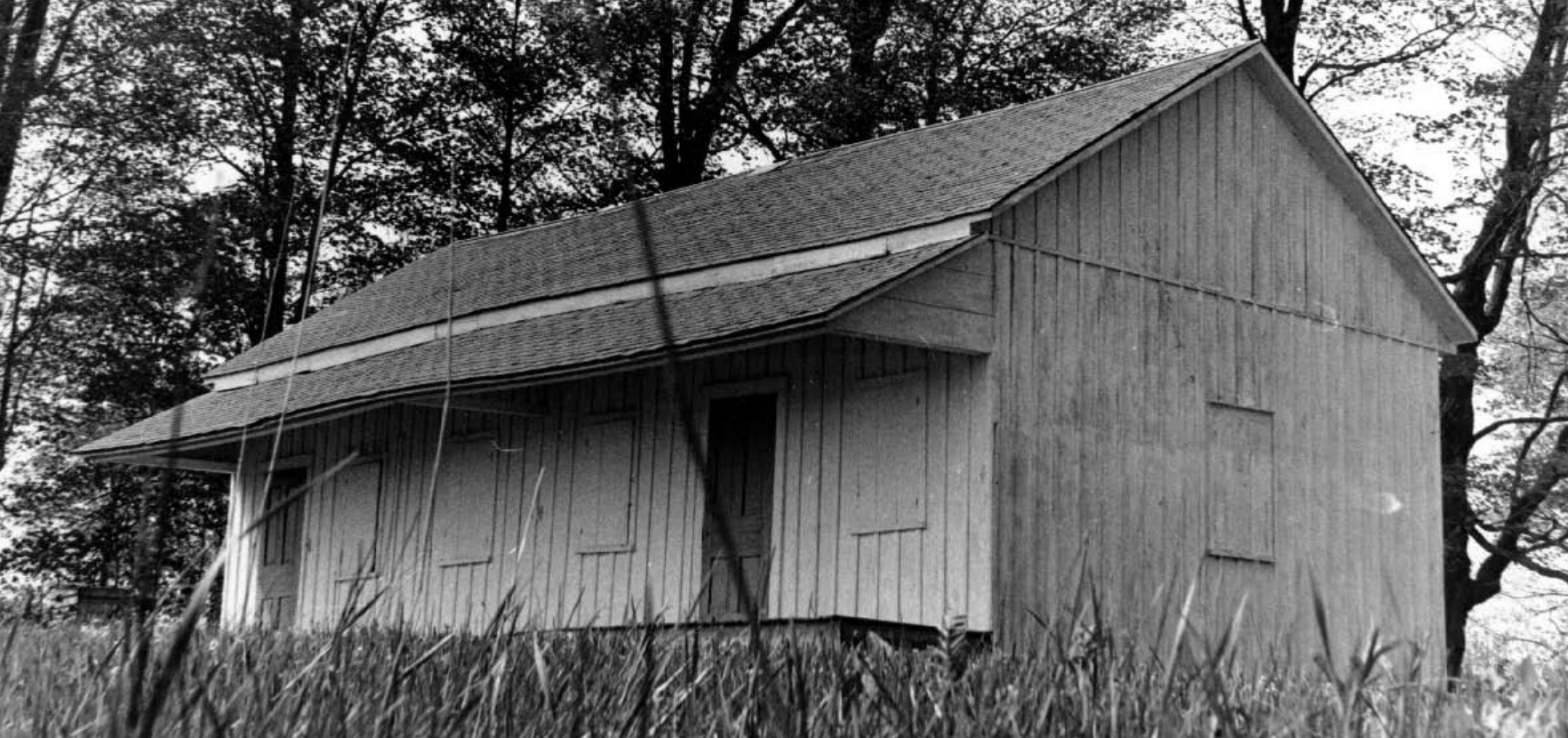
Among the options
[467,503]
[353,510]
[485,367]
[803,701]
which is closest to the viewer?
[803,701]

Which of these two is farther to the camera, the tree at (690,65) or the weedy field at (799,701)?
the tree at (690,65)

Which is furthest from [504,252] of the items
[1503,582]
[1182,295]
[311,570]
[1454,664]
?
[1503,582]

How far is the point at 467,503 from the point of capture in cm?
1795

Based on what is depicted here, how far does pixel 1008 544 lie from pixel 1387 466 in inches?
224

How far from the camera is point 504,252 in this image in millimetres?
22906

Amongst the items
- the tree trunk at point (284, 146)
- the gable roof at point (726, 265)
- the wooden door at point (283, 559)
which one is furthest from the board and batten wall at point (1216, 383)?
the tree trunk at point (284, 146)

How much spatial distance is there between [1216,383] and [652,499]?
5.03 m

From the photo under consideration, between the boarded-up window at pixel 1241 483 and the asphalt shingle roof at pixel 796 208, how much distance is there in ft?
9.43

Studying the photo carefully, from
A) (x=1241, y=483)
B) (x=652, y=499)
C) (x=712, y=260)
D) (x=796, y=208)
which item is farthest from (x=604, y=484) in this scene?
(x=1241, y=483)

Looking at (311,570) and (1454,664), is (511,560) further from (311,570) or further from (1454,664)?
(1454,664)

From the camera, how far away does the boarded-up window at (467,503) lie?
17625mm

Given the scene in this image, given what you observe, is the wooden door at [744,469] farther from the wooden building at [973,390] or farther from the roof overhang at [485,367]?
the roof overhang at [485,367]

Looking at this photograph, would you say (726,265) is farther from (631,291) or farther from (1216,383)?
(1216,383)

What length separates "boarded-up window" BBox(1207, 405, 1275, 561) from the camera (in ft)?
49.2
